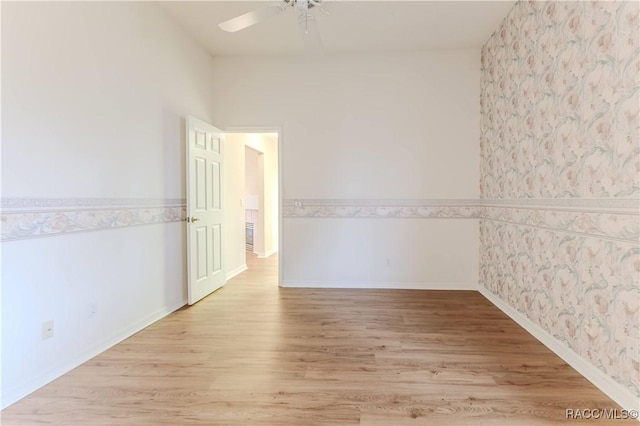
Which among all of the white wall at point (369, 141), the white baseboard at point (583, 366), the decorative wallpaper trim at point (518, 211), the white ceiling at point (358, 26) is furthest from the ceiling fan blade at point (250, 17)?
the white baseboard at point (583, 366)

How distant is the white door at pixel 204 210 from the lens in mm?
3434

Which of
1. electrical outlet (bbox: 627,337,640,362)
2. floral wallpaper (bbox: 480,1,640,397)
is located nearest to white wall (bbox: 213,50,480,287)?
floral wallpaper (bbox: 480,1,640,397)

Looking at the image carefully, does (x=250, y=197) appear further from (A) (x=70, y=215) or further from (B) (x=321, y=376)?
(B) (x=321, y=376)

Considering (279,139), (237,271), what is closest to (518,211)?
(279,139)

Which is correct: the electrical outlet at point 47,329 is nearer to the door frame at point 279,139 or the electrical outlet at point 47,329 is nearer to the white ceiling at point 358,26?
the door frame at point 279,139

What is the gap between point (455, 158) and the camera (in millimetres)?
4062

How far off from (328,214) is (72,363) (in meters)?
2.85

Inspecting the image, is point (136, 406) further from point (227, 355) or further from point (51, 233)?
point (51, 233)

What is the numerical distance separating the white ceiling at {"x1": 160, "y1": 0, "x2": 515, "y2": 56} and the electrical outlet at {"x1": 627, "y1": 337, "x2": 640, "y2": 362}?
2.92 metres

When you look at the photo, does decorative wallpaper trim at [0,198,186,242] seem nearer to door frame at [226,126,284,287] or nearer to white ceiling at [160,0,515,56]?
door frame at [226,126,284,287]

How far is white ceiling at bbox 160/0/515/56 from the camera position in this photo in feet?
10.1

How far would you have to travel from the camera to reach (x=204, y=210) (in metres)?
3.71

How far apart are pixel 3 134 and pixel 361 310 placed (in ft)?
9.83

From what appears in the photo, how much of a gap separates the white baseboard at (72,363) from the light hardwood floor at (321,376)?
6 cm
